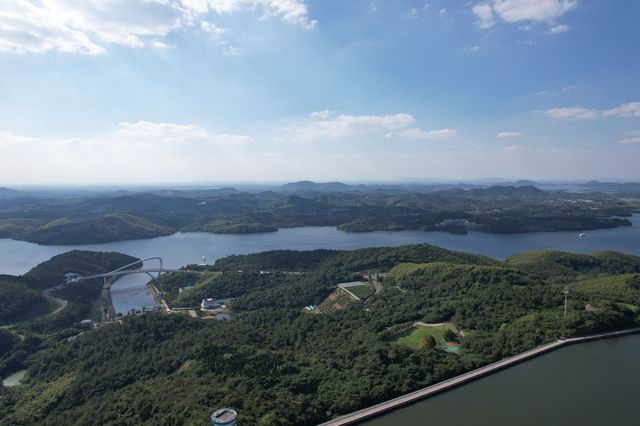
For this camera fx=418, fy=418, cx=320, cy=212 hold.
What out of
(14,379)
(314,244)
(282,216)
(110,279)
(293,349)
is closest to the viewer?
(293,349)

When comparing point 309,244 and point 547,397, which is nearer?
point 547,397

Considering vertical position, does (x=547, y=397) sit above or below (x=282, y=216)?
above

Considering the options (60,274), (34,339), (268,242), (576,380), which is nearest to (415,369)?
(576,380)

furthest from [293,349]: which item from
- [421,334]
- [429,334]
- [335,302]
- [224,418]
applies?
[224,418]

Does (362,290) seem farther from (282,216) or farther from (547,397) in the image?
(282,216)

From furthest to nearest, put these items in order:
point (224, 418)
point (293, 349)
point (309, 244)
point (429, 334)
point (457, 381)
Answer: point (309, 244)
point (293, 349)
point (429, 334)
point (457, 381)
point (224, 418)

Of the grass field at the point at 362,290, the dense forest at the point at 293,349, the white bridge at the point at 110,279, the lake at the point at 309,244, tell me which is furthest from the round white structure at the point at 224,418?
the lake at the point at 309,244
